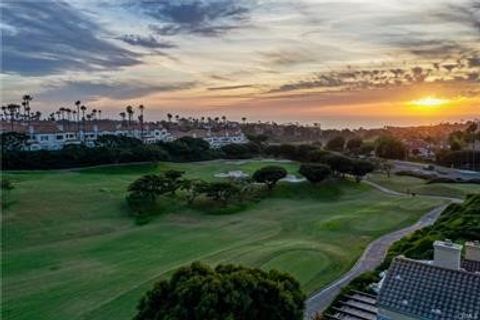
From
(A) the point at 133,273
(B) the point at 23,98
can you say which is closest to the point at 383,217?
(A) the point at 133,273

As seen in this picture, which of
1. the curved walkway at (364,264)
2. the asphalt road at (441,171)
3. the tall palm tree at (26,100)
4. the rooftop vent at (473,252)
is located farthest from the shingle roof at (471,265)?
the tall palm tree at (26,100)

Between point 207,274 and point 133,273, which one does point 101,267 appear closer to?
point 133,273

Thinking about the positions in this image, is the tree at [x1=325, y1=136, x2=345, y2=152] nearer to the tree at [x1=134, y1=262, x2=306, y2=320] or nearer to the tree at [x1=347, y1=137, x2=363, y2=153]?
the tree at [x1=347, y1=137, x2=363, y2=153]


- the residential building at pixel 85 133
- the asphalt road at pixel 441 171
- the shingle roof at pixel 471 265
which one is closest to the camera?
the shingle roof at pixel 471 265

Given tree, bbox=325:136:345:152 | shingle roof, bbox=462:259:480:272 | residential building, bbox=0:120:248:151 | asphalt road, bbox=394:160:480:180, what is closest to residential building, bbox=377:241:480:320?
shingle roof, bbox=462:259:480:272

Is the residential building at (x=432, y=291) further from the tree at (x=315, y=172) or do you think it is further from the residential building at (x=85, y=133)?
the residential building at (x=85, y=133)
